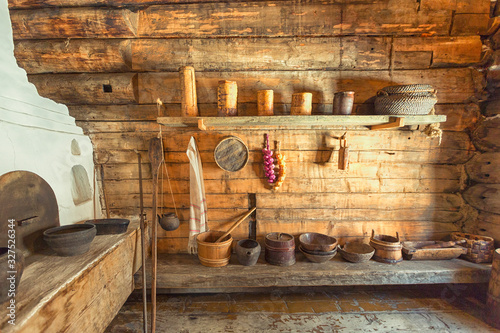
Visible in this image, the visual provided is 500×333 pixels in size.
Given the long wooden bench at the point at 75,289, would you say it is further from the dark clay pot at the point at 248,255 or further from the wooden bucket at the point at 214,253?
the dark clay pot at the point at 248,255

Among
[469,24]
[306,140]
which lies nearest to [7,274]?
[306,140]

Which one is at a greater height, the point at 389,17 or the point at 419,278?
the point at 389,17

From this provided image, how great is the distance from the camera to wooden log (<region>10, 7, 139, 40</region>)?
2016 millimetres

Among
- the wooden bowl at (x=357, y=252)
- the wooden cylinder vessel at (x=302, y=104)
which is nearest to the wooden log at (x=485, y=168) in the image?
the wooden bowl at (x=357, y=252)

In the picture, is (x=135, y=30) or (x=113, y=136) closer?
(x=135, y=30)

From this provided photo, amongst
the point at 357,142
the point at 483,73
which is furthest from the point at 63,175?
the point at 483,73

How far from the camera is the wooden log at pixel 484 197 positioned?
7.42ft

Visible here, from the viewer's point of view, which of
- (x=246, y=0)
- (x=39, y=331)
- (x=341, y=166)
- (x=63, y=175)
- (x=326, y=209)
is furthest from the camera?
(x=326, y=209)

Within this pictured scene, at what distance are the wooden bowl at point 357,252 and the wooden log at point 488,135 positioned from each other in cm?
163

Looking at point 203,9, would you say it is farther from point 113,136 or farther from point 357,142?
point 357,142

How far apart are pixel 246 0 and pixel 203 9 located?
1.45 feet

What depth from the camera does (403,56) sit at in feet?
7.49

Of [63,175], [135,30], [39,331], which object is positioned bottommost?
[39,331]

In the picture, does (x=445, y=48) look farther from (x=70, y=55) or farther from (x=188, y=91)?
(x=70, y=55)
